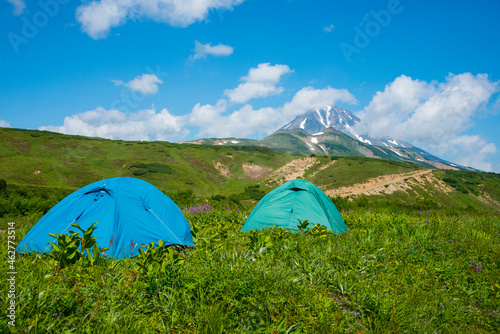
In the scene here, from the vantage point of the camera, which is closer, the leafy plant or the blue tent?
the leafy plant

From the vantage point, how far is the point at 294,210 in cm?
847

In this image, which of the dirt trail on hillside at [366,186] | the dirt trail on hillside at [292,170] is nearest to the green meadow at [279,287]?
the dirt trail on hillside at [366,186]

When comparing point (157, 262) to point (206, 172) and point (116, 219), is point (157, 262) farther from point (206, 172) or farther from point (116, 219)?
point (206, 172)

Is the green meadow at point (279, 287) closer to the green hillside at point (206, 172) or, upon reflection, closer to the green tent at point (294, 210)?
the green tent at point (294, 210)

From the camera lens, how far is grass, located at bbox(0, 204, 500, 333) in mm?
3041

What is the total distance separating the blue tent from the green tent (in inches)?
111

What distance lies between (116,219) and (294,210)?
5484mm

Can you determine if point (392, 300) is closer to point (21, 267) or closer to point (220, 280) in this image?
point (220, 280)

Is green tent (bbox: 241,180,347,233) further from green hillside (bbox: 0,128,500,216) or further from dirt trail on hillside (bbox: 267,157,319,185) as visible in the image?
dirt trail on hillside (bbox: 267,157,319,185)

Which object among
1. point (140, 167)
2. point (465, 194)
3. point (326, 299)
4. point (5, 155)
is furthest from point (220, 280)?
point (465, 194)

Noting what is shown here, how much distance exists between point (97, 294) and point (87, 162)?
69.5 m

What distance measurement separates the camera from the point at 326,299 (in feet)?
11.6

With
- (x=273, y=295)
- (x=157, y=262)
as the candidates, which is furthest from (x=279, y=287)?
(x=157, y=262)

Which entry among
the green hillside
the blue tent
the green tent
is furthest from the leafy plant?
the green hillside
